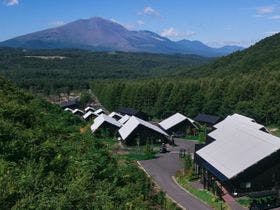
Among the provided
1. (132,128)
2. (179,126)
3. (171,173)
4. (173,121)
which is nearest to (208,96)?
(173,121)

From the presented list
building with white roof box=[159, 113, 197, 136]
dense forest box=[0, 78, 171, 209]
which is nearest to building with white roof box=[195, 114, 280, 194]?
dense forest box=[0, 78, 171, 209]

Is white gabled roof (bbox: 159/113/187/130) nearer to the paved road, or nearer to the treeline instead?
the paved road

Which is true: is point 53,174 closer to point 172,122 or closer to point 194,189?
point 194,189

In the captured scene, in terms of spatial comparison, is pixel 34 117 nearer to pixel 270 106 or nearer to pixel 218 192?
pixel 218 192

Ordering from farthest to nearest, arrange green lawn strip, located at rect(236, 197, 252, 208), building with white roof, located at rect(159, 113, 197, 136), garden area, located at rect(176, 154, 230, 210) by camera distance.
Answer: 1. building with white roof, located at rect(159, 113, 197, 136)
2. garden area, located at rect(176, 154, 230, 210)
3. green lawn strip, located at rect(236, 197, 252, 208)

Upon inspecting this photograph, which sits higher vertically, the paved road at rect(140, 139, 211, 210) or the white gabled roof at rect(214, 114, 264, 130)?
the white gabled roof at rect(214, 114, 264, 130)

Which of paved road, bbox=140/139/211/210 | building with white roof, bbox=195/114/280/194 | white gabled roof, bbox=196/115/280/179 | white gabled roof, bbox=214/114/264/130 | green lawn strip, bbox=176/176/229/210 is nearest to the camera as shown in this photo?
green lawn strip, bbox=176/176/229/210
